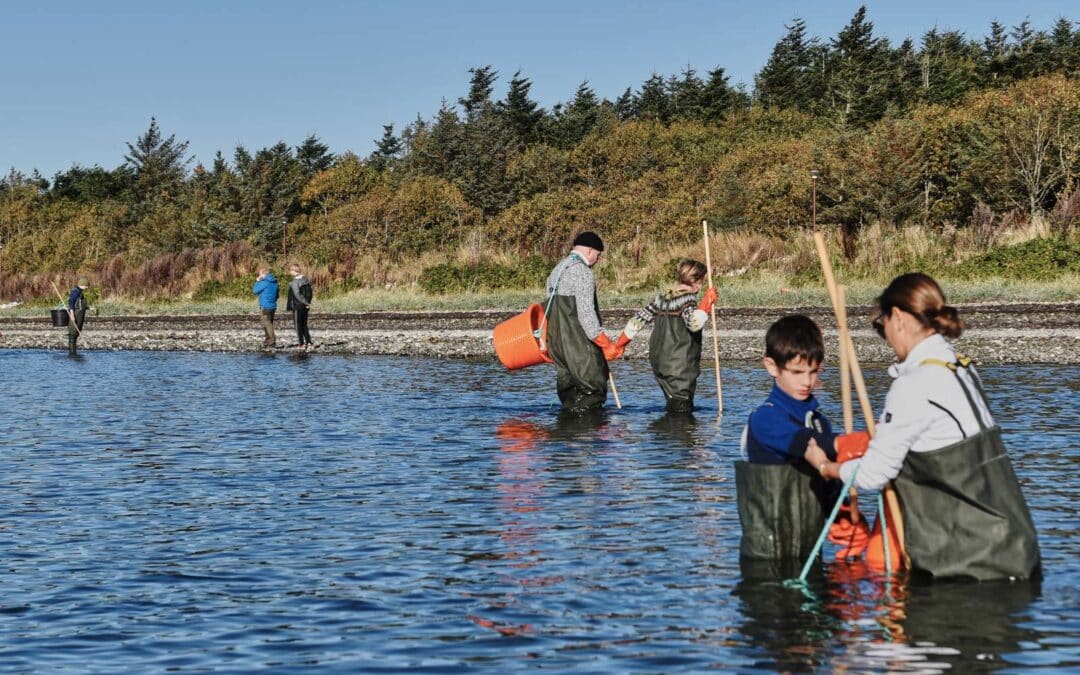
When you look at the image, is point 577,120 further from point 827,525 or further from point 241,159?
point 827,525

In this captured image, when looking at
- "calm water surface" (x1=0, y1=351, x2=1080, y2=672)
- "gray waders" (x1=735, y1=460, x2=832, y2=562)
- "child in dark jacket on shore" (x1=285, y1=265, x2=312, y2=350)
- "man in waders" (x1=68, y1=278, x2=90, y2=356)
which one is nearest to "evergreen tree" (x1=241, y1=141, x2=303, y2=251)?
"man in waders" (x1=68, y1=278, x2=90, y2=356)

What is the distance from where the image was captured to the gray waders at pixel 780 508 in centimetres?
773

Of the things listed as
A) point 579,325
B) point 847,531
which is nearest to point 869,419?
point 847,531

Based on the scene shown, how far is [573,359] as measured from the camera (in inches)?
628

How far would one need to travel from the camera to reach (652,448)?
14406 millimetres

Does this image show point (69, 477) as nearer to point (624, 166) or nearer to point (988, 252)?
point (988, 252)

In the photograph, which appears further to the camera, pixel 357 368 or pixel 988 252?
pixel 988 252

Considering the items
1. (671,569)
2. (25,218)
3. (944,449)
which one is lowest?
(671,569)

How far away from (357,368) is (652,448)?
14109mm

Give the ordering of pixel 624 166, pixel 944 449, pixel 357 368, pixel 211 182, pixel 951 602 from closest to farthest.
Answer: pixel 944 449
pixel 951 602
pixel 357 368
pixel 624 166
pixel 211 182

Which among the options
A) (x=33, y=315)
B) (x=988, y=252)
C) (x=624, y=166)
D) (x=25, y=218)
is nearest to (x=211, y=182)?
(x=25, y=218)

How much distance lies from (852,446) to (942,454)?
504 mm

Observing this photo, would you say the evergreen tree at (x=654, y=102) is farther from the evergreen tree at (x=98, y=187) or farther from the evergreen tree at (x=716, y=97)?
the evergreen tree at (x=98, y=187)

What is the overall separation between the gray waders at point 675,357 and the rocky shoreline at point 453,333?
854 cm
